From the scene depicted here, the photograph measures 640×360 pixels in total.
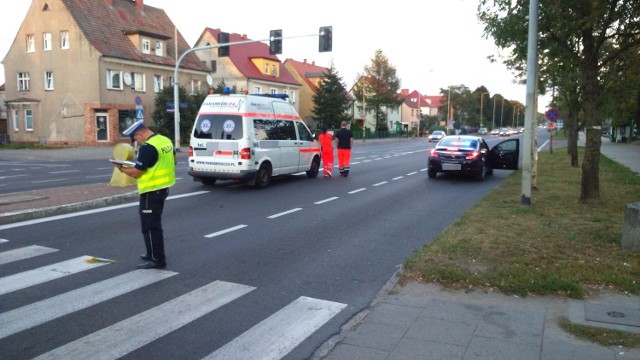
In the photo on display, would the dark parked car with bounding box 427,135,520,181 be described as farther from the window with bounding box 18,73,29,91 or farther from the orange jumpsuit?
the window with bounding box 18,73,29,91

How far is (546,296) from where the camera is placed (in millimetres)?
5496

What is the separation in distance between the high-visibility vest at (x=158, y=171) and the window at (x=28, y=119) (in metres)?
38.0

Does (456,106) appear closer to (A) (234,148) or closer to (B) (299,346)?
(A) (234,148)

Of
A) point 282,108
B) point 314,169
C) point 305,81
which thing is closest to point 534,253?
point 282,108

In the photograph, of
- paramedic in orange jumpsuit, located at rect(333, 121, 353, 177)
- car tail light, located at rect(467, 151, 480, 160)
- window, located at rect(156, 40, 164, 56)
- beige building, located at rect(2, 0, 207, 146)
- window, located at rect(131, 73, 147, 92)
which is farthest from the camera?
window, located at rect(156, 40, 164, 56)

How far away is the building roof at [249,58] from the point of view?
5584cm

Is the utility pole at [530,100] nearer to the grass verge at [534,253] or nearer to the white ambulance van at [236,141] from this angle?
the grass verge at [534,253]

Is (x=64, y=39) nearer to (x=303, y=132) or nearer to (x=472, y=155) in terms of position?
(x=303, y=132)

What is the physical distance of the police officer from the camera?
6441 millimetres

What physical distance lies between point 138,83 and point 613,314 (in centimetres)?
3909

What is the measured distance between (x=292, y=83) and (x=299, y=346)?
5909 cm

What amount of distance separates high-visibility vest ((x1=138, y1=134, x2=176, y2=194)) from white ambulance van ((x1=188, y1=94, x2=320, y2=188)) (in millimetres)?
7071

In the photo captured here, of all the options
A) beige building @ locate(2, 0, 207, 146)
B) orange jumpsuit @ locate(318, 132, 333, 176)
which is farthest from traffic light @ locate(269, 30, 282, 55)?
beige building @ locate(2, 0, 207, 146)

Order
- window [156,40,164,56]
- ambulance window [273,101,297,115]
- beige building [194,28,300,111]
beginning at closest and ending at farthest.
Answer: ambulance window [273,101,297,115] < window [156,40,164,56] < beige building [194,28,300,111]
